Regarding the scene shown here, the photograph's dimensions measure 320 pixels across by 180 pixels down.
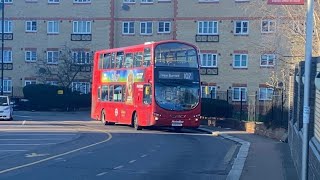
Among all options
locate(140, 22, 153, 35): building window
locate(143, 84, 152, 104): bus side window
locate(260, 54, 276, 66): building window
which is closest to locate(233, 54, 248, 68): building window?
locate(260, 54, 276, 66): building window

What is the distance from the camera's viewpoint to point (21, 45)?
65.8m

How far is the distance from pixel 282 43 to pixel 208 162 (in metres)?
34.9

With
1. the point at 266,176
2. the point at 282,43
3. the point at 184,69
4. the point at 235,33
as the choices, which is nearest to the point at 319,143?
the point at 266,176

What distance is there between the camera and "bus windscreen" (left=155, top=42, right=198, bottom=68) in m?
33.8

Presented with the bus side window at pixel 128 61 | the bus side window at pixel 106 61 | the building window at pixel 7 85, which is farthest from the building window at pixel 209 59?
the bus side window at pixel 128 61

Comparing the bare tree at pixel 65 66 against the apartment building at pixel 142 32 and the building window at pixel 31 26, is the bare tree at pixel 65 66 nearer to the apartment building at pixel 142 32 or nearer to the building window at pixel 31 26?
the apartment building at pixel 142 32

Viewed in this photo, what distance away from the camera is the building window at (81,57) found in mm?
64125

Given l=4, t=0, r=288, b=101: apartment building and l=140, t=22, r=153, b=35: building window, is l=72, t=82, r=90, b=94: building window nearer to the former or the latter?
l=4, t=0, r=288, b=101: apartment building

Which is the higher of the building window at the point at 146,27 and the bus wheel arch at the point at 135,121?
the building window at the point at 146,27

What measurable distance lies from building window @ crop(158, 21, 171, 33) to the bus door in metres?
27.8

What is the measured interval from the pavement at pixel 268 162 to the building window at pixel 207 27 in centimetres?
3302

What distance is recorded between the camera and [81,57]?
64.5 metres

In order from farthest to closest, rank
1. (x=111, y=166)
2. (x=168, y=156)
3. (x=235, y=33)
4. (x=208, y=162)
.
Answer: (x=235, y=33) → (x=168, y=156) → (x=208, y=162) → (x=111, y=166)

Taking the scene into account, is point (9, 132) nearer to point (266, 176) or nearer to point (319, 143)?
point (266, 176)
